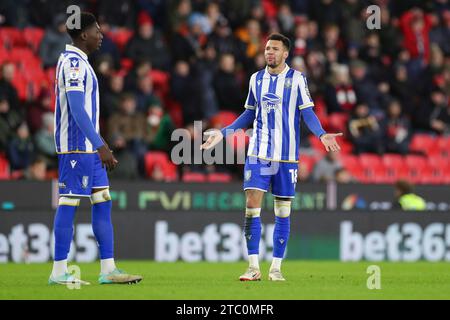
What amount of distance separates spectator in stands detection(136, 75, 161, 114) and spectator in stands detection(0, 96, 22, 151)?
6.69ft

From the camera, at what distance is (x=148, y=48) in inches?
731

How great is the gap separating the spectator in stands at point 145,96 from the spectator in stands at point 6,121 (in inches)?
80.3

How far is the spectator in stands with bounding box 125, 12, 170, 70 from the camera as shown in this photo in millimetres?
18547

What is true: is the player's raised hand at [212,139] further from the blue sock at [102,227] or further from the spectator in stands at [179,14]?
the spectator in stands at [179,14]

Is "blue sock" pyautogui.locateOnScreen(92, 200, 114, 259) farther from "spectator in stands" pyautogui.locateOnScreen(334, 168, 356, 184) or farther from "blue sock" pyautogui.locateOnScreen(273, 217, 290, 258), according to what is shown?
"spectator in stands" pyautogui.locateOnScreen(334, 168, 356, 184)

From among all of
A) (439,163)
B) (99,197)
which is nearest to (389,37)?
(439,163)

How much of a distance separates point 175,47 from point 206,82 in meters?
1.02

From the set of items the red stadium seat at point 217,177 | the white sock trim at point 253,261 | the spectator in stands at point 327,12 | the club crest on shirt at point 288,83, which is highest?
the spectator in stands at point 327,12

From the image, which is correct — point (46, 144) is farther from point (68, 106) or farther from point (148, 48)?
point (68, 106)

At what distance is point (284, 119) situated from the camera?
34.3 feet

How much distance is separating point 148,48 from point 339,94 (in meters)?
3.56

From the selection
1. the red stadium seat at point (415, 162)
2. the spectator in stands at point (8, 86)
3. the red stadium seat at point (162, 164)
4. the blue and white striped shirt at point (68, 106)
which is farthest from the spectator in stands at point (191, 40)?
the blue and white striped shirt at point (68, 106)

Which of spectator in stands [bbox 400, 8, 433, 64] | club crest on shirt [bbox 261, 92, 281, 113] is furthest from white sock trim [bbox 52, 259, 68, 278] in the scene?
spectator in stands [bbox 400, 8, 433, 64]

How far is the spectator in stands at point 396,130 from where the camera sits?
19266mm
